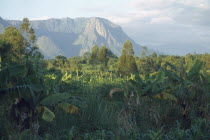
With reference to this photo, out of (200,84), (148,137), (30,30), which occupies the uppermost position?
(30,30)

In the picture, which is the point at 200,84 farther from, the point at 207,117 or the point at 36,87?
the point at 36,87

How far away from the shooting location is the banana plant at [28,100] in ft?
18.2

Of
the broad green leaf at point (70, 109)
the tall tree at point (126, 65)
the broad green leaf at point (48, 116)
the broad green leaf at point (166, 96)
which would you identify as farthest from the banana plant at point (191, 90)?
the tall tree at point (126, 65)

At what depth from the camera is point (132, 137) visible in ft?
16.9

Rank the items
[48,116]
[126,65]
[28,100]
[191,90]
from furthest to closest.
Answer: [126,65]
[191,90]
[28,100]
[48,116]

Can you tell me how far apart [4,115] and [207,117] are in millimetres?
5015

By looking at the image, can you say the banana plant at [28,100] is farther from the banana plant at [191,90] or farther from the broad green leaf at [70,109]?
the banana plant at [191,90]

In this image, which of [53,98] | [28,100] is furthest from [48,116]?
[28,100]

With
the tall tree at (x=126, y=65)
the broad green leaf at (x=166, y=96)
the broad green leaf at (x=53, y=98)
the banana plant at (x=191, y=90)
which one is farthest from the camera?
the tall tree at (x=126, y=65)

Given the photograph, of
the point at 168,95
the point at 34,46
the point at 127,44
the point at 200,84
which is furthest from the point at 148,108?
the point at 127,44

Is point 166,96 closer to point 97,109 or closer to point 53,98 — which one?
point 97,109

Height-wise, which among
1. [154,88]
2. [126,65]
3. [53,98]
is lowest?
[126,65]

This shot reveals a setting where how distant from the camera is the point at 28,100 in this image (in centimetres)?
577

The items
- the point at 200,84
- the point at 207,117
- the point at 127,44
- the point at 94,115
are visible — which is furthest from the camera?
the point at 127,44
